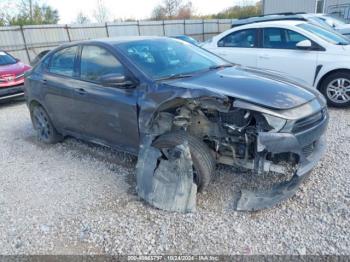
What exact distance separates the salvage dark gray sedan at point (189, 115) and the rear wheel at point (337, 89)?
2515 mm

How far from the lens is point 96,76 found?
3.45m

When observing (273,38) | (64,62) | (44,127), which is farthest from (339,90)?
(44,127)

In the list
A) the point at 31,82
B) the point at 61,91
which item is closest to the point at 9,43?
the point at 31,82

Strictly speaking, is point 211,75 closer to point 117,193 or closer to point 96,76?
point 96,76

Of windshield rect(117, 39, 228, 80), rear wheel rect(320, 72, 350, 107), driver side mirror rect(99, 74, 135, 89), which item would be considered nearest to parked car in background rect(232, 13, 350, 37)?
rear wheel rect(320, 72, 350, 107)

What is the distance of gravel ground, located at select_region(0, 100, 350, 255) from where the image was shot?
235cm

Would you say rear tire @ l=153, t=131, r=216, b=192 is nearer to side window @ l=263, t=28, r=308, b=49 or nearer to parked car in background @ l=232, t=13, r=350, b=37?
side window @ l=263, t=28, r=308, b=49

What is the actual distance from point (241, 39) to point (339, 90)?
2.25m

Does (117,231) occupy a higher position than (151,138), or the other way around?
(151,138)

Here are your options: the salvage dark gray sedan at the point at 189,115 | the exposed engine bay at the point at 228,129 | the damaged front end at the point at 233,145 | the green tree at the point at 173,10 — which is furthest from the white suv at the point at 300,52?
the green tree at the point at 173,10

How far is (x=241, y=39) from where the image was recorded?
6.20 metres

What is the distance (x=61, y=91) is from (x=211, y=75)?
6.89ft

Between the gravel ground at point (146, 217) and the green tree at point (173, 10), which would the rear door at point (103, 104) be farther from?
the green tree at point (173, 10)

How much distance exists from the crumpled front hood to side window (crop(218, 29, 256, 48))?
3.11m
